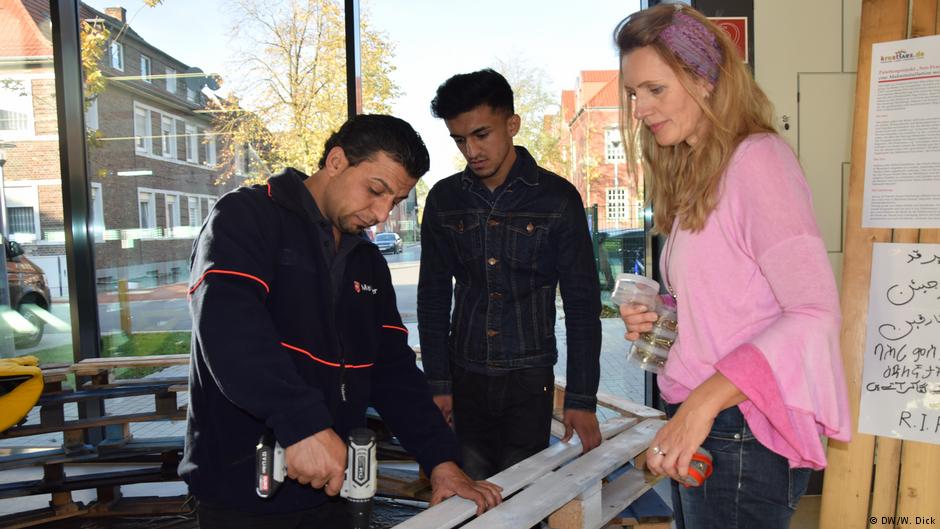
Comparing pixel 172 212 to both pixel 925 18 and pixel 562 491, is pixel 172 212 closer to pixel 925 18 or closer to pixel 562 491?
pixel 562 491

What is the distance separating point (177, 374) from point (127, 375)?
1.31 ft

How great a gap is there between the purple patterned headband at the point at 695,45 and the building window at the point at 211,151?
12.8 ft

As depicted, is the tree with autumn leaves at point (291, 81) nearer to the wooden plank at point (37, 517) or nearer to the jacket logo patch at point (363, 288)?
the wooden plank at point (37, 517)

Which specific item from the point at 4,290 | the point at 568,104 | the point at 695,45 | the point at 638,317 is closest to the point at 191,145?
the point at 4,290

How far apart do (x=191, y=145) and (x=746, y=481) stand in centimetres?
424

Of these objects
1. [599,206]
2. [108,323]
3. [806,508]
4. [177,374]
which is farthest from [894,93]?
[108,323]

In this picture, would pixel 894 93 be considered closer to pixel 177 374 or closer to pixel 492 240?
pixel 492 240

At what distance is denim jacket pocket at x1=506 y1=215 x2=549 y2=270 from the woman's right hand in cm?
93

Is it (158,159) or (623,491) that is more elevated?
(158,159)

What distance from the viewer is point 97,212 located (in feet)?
14.3

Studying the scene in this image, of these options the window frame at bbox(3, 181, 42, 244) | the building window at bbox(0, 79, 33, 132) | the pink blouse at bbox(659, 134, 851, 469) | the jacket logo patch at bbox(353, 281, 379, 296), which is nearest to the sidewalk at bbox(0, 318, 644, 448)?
the window frame at bbox(3, 181, 42, 244)

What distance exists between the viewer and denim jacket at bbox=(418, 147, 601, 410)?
2.26 metres

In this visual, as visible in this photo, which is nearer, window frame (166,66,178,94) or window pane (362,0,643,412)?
window pane (362,0,643,412)

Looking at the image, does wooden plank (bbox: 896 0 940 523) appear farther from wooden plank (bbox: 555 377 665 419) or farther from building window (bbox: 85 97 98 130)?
building window (bbox: 85 97 98 130)
